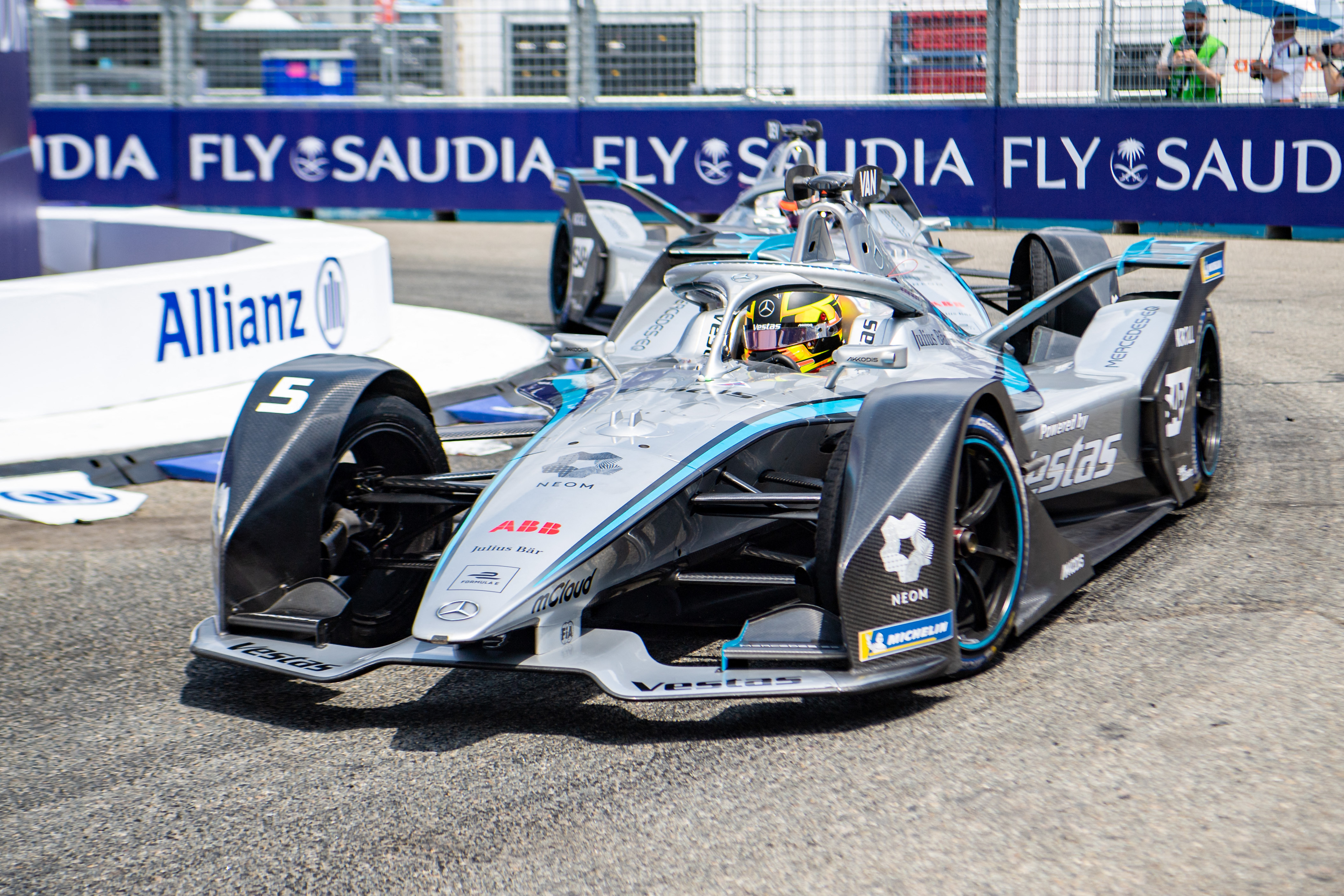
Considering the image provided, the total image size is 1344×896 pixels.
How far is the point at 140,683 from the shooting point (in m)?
4.12

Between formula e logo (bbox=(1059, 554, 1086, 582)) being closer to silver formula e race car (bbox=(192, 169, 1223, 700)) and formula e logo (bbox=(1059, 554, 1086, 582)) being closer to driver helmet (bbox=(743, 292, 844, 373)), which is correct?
silver formula e race car (bbox=(192, 169, 1223, 700))

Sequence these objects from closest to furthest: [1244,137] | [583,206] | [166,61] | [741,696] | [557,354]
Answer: [741,696]
[557,354]
[583,206]
[1244,137]
[166,61]

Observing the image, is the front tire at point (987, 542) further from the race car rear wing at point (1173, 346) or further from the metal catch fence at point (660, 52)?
the metal catch fence at point (660, 52)

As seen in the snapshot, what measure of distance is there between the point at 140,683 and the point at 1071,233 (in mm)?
5490

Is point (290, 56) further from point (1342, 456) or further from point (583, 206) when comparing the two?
point (1342, 456)

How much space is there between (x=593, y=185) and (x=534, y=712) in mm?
6548

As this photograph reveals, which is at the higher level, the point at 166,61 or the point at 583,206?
the point at 166,61

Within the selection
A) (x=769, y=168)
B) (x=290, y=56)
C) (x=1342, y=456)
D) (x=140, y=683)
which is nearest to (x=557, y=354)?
(x=140, y=683)

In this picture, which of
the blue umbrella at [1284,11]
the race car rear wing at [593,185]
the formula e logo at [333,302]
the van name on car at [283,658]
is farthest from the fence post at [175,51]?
the van name on car at [283,658]

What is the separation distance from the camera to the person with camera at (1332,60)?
13594 millimetres

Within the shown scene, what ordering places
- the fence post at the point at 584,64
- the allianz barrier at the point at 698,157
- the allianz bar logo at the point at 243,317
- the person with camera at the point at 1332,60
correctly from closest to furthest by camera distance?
the allianz bar logo at the point at 243,317
the person with camera at the point at 1332,60
the allianz barrier at the point at 698,157
the fence post at the point at 584,64

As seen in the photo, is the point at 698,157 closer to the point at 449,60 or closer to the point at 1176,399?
the point at 449,60

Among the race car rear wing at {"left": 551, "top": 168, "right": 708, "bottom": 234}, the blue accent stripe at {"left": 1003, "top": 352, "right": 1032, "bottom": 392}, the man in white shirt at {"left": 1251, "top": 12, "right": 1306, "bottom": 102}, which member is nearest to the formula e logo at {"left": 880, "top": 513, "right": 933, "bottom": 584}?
the blue accent stripe at {"left": 1003, "top": 352, "right": 1032, "bottom": 392}

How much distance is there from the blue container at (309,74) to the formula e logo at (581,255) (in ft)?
30.2
